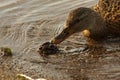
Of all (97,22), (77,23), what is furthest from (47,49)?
(97,22)

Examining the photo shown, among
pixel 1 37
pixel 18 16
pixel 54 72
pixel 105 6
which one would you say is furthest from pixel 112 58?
pixel 18 16

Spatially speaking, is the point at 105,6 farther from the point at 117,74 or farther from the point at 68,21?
the point at 117,74

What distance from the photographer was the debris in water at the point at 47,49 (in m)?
6.76

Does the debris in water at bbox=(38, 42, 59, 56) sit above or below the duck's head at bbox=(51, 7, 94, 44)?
below

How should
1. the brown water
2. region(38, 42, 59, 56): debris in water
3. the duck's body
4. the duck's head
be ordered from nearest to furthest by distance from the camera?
the brown water → region(38, 42, 59, 56): debris in water → the duck's head → the duck's body

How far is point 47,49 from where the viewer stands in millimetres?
6785

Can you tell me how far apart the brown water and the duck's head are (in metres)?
0.19

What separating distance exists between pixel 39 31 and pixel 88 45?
1.07 metres

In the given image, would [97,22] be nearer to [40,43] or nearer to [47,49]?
[40,43]

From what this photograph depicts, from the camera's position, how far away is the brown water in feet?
20.2

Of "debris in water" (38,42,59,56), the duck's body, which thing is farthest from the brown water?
the duck's body

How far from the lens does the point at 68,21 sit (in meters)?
7.10

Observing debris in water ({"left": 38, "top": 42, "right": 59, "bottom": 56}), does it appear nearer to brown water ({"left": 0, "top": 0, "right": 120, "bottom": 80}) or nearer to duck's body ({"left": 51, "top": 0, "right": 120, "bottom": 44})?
brown water ({"left": 0, "top": 0, "right": 120, "bottom": 80})

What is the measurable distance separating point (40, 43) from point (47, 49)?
41 cm
